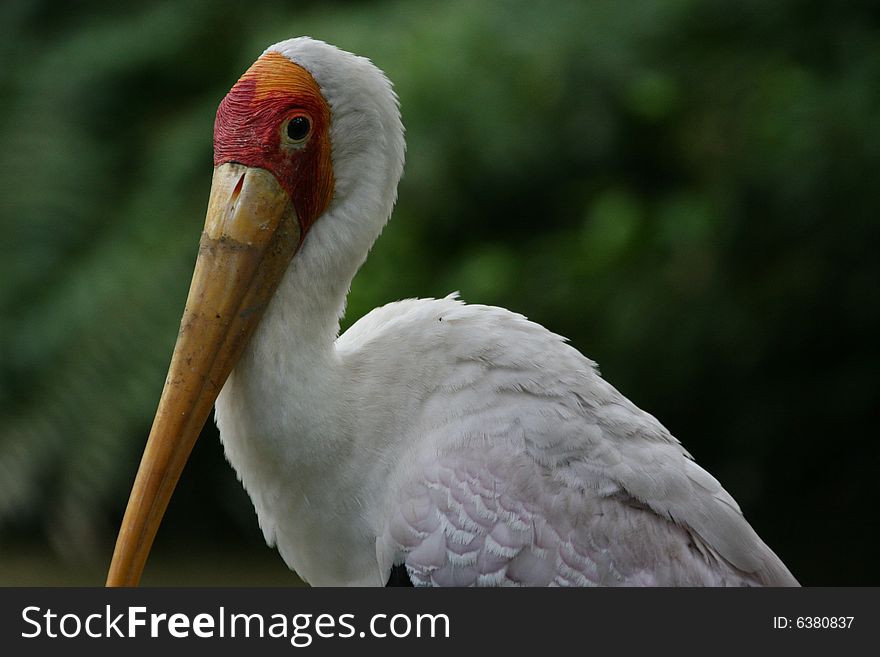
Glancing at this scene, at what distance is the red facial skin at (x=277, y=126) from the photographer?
150 centimetres

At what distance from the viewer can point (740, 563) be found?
62.3 inches

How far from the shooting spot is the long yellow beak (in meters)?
1.48

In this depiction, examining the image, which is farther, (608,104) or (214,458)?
(214,458)

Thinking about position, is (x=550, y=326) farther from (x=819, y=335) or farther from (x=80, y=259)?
(x=80, y=259)

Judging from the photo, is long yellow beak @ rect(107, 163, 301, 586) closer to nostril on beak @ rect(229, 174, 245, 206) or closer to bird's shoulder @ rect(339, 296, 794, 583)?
nostril on beak @ rect(229, 174, 245, 206)

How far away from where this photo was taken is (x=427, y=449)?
156 centimetres

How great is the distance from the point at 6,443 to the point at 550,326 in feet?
5.37

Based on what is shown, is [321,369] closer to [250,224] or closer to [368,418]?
[368,418]

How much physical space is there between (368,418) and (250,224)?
0.31 metres

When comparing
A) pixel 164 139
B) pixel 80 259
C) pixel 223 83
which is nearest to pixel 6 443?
pixel 80 259

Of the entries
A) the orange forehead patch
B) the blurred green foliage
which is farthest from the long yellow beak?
the blurred green foliage

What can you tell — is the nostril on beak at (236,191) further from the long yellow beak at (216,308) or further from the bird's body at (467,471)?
the bird's body at (467,471)

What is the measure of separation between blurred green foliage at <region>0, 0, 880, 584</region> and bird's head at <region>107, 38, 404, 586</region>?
1709 millimetres

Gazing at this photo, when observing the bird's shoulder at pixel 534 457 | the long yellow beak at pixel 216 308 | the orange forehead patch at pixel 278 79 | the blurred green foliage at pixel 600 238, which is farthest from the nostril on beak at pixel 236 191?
the blurred green foliage at pixel 600 238
